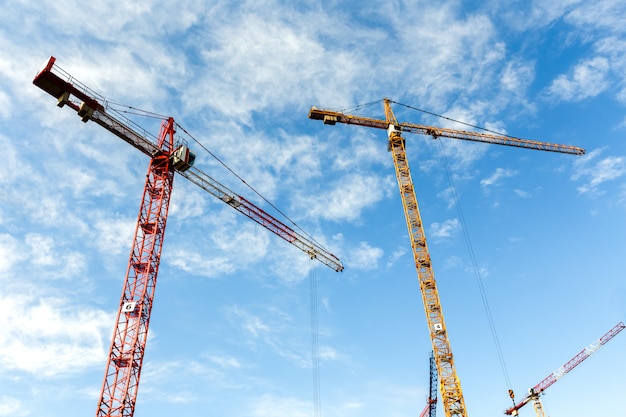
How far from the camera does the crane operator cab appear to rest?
158 ft

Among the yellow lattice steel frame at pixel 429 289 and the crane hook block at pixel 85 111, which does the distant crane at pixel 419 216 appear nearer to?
the yellow lattice steel frame at pixel 429 289

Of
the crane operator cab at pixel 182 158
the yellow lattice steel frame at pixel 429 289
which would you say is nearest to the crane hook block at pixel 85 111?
the crane operator cab at pixel 182 158

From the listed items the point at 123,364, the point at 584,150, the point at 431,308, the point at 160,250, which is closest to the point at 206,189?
the point at 160,250

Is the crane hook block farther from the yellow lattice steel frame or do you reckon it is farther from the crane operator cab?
the yellow lattice steel frame

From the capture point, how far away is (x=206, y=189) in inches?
2197

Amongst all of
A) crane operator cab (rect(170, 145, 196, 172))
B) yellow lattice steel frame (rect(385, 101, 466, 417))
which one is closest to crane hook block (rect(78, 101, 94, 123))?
crane operator cab (rect(170, 145, 196, 172))

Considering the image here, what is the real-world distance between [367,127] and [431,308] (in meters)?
26.5

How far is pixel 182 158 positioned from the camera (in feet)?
158

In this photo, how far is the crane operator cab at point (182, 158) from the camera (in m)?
48.1

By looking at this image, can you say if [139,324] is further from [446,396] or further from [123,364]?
[446,396]

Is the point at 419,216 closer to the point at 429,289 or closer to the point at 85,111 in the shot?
the point at 429,289

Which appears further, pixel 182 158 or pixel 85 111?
pixel 182 158

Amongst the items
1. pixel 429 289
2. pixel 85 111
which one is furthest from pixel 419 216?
pixel 85 111

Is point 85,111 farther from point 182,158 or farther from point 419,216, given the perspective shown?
point 419,216
